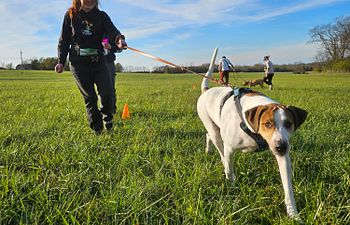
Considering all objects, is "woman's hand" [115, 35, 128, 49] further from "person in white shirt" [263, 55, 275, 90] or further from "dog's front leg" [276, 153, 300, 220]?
"person in white shirt" [263, 55, 275, 90]

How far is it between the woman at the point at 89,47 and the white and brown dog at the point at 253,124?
2.02 metres

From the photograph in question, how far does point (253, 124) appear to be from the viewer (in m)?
2.32

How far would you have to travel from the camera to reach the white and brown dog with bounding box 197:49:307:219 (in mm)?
2186

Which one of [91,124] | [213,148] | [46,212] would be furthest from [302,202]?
[91,124]

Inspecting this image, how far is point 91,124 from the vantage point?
4.68m

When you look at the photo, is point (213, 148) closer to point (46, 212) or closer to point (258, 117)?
point (258, 117)

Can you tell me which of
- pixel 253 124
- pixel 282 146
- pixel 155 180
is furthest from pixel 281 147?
pixel 155 180

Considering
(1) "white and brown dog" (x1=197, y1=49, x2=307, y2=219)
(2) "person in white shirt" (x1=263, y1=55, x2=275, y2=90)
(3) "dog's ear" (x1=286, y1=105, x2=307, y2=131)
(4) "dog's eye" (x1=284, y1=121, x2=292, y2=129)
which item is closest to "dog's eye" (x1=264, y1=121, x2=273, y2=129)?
(1) "white and brown dog" (x1=197, y1=49, x2=307, y2=219)

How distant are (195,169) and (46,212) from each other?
143 cm

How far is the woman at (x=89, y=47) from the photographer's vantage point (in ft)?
14.5

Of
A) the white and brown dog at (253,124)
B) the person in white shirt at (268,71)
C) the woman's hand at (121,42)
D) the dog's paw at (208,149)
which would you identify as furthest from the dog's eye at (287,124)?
the person in white shirt at (268,71)

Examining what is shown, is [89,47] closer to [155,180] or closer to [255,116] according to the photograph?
[155,180]

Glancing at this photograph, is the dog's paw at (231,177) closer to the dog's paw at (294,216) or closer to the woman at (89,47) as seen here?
the dog's paw at (294,216)

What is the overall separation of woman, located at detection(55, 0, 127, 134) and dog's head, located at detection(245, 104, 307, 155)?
2.71 m
